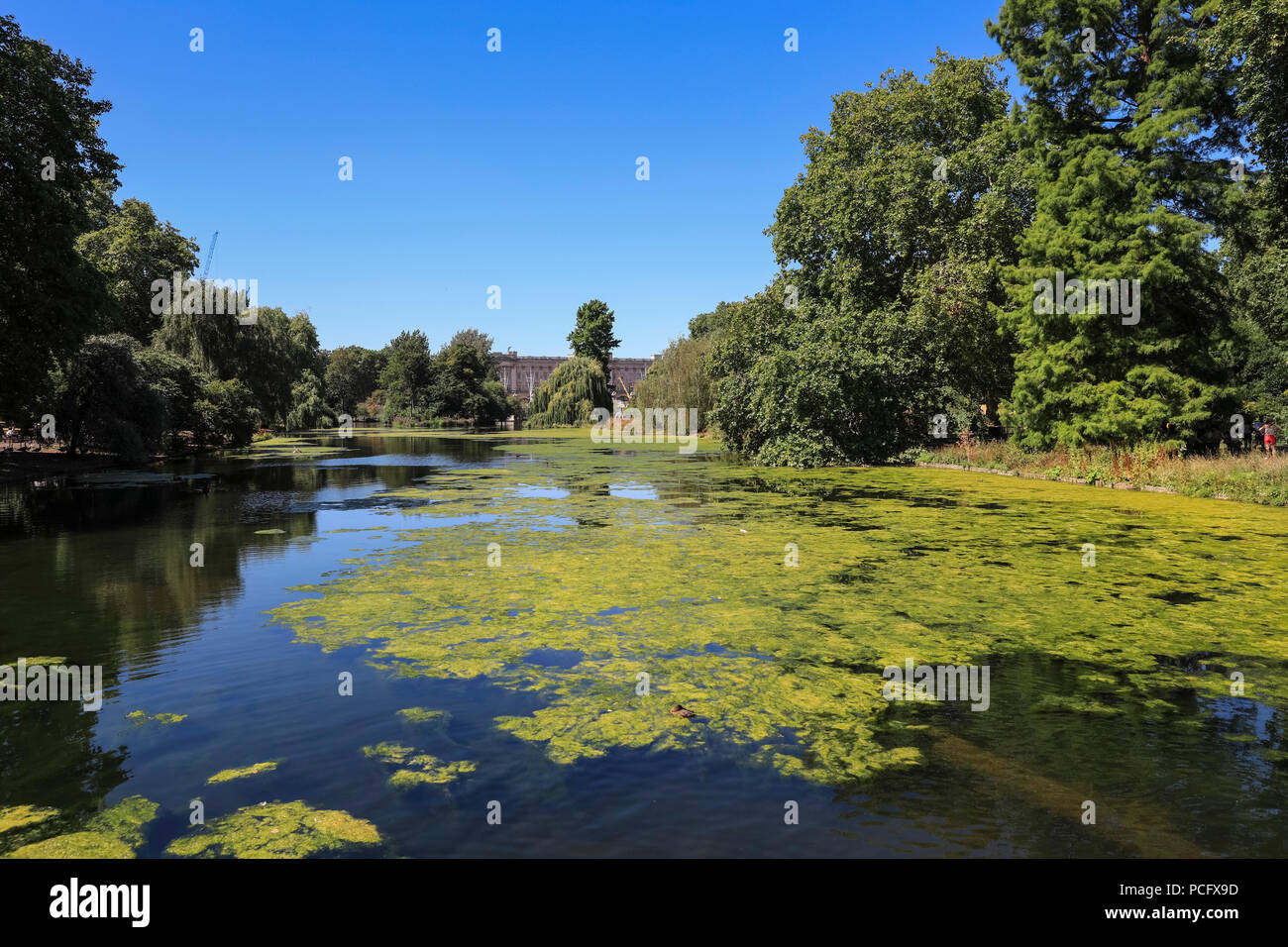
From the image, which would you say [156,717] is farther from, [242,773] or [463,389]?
[463,389]

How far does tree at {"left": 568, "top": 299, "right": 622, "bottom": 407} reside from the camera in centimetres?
10938

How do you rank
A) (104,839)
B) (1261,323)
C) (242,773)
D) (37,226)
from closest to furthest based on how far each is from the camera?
(104,839), (242,773), (37,226), (1261,323)

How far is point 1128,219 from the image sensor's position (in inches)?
875

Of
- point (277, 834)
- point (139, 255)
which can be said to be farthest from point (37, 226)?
point (139, 255)

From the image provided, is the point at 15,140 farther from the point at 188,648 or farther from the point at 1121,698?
the point at 1121,698

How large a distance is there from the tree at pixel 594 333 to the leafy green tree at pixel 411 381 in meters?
22.0

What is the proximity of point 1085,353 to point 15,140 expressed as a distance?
30.7m

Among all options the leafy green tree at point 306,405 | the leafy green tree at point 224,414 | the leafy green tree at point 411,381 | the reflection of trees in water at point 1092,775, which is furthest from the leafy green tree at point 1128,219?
the leafy green tree at point 411,381

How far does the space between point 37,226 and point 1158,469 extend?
30.1 m

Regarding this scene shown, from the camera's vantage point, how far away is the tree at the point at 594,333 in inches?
4306

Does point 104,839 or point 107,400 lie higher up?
point 107,400

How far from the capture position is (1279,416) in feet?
105
